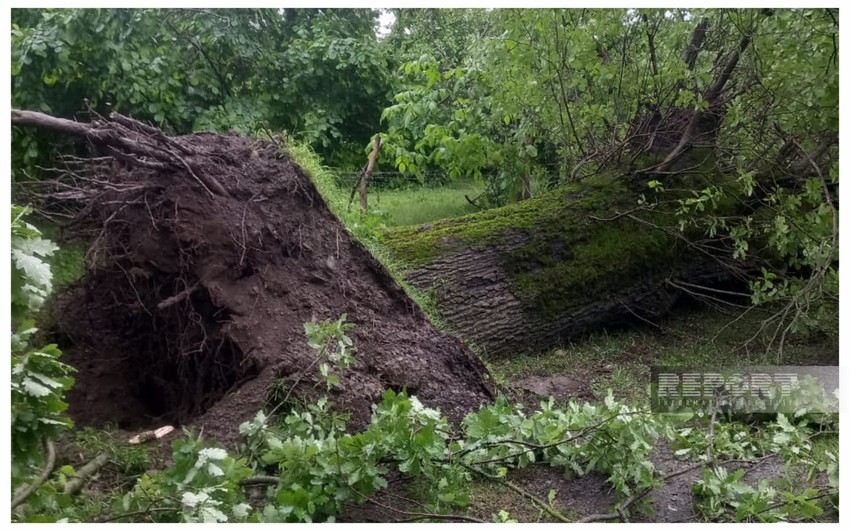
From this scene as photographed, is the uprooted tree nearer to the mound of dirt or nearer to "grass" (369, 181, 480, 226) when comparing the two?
"grass" (369, 181, 480, 226)

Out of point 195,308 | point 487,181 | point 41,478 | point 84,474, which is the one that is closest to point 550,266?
point 487,181

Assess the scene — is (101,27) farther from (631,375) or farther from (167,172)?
(631,375)

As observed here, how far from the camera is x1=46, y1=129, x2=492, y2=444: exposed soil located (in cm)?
205

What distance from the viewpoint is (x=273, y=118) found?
9.73 feet

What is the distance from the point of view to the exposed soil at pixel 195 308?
2.05 meters

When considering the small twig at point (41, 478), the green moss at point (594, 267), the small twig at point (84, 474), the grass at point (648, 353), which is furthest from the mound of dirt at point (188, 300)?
the green moss at point (594, 267)

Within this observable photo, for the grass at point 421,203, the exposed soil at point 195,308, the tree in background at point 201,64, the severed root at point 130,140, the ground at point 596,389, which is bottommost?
the ground at point 596,389

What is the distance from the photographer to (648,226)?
11.1 ft

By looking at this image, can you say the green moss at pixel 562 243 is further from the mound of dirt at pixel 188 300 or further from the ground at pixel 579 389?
the mound of dirt at pixel 188 300

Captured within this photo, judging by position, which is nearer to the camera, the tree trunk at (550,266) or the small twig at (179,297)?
the small twig at (179,297)

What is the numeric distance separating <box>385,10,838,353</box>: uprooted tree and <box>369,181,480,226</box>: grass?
11.0 inches

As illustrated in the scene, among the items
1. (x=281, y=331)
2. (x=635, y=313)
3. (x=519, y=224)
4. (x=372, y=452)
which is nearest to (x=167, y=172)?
(x=281, y=331)

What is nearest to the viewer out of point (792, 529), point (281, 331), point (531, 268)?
point (792, 529)

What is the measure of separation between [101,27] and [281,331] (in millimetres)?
1481
